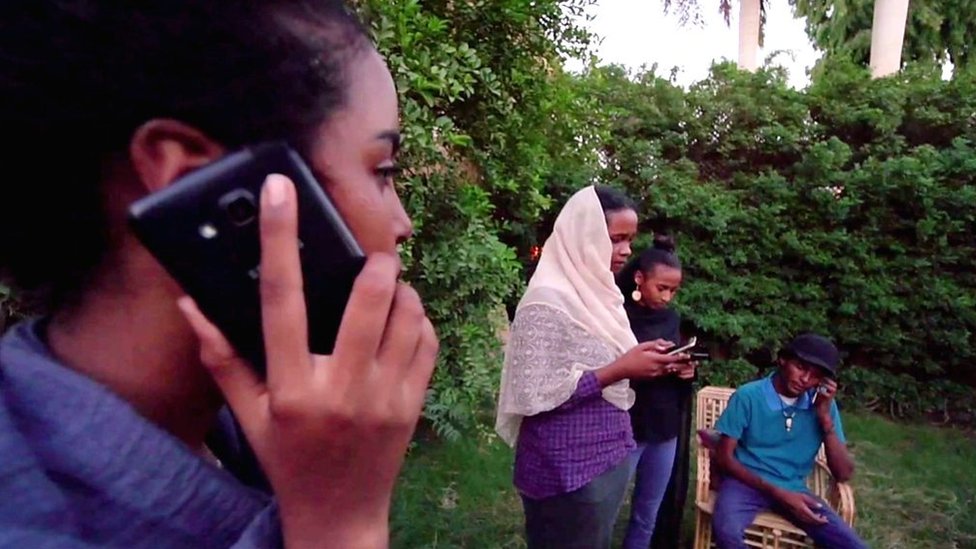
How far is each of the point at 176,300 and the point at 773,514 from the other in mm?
3885

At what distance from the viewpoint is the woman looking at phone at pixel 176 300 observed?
0.61m

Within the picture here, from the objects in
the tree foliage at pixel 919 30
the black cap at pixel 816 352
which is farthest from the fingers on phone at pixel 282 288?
the tree foliage at pixel 919 30

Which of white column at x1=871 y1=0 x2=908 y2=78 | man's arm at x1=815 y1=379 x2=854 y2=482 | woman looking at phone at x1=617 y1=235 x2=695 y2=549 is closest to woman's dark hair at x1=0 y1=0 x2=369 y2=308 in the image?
woman looking at phone at x1=617 y1=235 x2=695 y2=549

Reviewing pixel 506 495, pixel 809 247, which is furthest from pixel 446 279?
pixel 809 247

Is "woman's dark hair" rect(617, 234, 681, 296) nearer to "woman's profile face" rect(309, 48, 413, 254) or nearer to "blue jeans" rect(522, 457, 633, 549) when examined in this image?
"blue jeans" rect(522, 457, 633, 549)

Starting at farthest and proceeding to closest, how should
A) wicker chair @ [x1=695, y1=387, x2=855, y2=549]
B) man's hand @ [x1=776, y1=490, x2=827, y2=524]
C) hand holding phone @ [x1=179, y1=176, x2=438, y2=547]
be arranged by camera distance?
wicker chair @ [x1=695, y1=387, x2=855, y2=549] → man's hand @ [x1=776, y1=490, x2=827, y2=524] → hand holding phone @ [x1=179, y1=176, x2=438, y2=547]

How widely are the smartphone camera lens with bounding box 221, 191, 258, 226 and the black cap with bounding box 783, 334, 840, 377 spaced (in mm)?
3700

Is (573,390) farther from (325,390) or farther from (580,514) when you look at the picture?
(325,390)

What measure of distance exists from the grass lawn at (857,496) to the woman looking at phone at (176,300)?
3.88 m

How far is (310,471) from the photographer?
605 millimetres

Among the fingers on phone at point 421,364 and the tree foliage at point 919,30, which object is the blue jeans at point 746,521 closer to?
the fingers on phone at point 421,364

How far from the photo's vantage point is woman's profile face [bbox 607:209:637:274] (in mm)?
3383

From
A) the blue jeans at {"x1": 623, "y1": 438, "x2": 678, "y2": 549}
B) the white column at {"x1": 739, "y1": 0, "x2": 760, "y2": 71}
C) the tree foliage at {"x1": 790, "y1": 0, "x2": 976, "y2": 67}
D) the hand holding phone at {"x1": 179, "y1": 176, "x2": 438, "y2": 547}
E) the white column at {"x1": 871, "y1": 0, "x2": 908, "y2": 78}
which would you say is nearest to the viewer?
the hand holding phone at {"x1": 179, "y1": 176, "x2": 438, "y2": 547}

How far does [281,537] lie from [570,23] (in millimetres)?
3709
